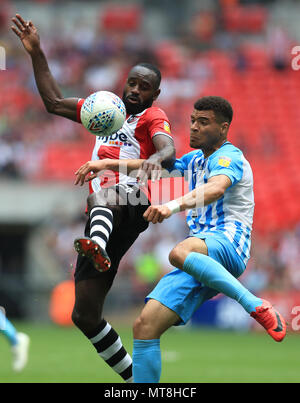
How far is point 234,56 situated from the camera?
23844mm

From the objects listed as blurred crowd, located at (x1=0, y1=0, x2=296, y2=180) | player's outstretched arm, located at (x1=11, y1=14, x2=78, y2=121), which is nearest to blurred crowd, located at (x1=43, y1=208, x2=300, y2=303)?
blurred crowd, located at (x1=0, y1=0, x2=296, y2=180)

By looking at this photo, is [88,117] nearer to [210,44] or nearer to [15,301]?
[15,301]

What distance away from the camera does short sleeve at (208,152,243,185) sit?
222 inches

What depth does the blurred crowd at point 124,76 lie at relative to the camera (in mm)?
17047

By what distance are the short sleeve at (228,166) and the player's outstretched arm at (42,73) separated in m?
1.37

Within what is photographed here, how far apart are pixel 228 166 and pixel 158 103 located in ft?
48.1

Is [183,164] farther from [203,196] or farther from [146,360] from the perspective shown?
[146,360]

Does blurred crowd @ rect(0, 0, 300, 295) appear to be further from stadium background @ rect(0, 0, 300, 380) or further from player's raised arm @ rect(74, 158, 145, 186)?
player's raised arm @ rect(74, 158, 145, 186)

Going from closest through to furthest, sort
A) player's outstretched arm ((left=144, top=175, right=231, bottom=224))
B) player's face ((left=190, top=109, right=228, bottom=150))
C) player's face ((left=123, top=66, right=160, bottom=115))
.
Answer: player's outstretched arm ((left=144, top=175, right=231, bottom=224)) → player's face ((left=190, top=109, right=228, bottom=150)) → player's face ((left=123, top=66, right=160, bottom=115))

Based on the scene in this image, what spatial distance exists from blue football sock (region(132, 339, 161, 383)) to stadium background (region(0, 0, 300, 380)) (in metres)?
8.83

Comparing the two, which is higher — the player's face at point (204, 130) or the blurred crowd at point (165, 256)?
the blurred crowd at point (165, 256)

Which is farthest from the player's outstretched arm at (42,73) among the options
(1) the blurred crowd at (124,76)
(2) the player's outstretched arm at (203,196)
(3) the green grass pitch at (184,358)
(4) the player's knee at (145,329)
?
(1) the blurred crowd at (124,76)

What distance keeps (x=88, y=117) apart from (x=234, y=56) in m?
18.5

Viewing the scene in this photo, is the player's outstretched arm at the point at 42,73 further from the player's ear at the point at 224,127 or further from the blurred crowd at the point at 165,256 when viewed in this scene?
the blurred crowd at the point at 165,256
